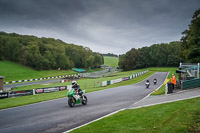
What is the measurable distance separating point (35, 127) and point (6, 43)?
3434 inches

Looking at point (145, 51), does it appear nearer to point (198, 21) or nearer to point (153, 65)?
point (153, 65)

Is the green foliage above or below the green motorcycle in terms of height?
above

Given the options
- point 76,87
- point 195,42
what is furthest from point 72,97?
point 195,42

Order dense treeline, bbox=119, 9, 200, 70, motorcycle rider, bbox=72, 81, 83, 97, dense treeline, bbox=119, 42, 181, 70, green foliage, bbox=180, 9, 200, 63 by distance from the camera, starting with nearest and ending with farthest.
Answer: motorcycle rider, bbox=72, 81, 83, 97
green foliage, bbox=180, 9, 200, 63
dense treeline, bbox=119, 9, 200, 70
dense treeline, bbox=119, 42, 181, 70

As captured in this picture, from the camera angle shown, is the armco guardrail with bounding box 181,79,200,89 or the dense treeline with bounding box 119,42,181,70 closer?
the armco guardrail with bounding box 181,79,200,89

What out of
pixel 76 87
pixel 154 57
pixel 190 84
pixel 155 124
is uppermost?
pixel 154 57

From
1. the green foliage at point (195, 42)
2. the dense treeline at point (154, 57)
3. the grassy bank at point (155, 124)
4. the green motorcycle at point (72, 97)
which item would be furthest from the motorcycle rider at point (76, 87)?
the dense treeline at point (154, 57)

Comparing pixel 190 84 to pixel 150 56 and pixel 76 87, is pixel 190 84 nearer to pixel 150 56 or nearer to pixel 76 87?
pixel 76 87

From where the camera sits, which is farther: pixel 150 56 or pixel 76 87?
pixel 150 56

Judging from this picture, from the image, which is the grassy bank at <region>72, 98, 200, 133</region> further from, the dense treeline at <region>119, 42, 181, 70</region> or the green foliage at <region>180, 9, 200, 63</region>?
the dense treeline at <region>119, 42, 181, 70</region>

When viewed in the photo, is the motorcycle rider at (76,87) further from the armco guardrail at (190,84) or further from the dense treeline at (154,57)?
the dense treeline at (154,57)

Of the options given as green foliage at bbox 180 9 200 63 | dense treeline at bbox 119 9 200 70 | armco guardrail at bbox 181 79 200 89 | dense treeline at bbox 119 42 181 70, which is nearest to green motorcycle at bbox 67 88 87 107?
armco guardrail at bbox 181 79 200 89

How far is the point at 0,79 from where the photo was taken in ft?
104

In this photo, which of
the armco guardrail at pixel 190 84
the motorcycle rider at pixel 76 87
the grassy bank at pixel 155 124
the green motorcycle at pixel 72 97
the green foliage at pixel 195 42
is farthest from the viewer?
the green foliage at pixel 195 42
